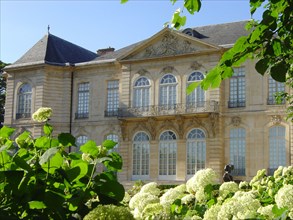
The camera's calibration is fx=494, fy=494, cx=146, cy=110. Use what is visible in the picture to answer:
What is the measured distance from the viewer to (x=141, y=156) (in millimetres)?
24719

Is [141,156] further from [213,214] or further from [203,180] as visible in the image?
[213,214]

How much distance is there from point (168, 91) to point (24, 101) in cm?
836

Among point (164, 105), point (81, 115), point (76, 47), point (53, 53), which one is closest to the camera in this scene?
point (164, 105)

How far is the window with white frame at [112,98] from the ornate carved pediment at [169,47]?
2048 millimetres

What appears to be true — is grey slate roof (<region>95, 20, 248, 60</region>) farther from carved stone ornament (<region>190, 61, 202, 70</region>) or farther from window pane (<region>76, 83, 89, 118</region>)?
window pane (<region>76, 83, 89, 118</region>)

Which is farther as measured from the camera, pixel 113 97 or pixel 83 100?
pixel 83 100

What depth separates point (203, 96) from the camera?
77.4 ft

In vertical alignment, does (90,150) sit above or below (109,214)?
above

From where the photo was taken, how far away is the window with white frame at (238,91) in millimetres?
23188

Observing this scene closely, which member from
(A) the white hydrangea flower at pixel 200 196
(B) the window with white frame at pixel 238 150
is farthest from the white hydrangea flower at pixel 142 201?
(B) the window with white frame at pixel 238 150

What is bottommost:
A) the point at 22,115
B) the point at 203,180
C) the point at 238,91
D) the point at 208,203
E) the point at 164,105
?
the point at 208,203

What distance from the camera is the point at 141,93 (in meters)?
25.2

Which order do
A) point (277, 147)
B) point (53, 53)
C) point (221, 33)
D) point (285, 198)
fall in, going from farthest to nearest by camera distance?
point (53, 53) < point (221, 33) < point (277, 147) < point (285, 198)

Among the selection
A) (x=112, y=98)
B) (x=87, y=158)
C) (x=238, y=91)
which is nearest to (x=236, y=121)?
(x=238, y=91)
